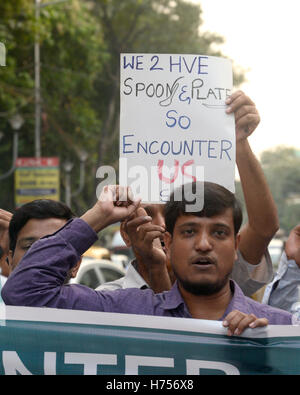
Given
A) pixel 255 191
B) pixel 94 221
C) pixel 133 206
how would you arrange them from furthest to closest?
pixel 255 191 → pixel 133 206 → pixel 94 221

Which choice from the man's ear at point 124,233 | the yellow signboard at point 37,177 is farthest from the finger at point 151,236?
the yellow signboard at point 37,177

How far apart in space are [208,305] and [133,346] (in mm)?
317

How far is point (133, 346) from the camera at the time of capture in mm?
2645

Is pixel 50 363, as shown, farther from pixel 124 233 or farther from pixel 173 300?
pixel 124 233

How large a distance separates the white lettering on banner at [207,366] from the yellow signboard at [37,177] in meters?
18.2

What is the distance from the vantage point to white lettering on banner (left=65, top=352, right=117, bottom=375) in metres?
2.63

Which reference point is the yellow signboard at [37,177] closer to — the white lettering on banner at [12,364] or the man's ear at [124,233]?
the man's ear at [124,233]

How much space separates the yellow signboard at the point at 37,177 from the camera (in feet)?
68.1

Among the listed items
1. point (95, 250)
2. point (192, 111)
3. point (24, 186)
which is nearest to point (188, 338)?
point (192, 111)

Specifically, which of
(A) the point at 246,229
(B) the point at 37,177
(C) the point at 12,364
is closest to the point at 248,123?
(A) the point at 246,229

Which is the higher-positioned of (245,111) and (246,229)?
(245,111)

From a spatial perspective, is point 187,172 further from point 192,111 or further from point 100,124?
point 100,124
